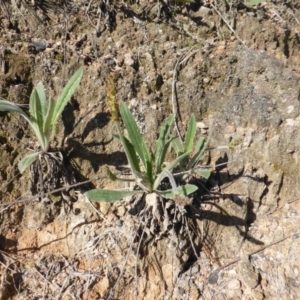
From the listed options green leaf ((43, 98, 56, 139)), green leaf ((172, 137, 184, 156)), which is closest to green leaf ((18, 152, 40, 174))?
green leaf ((43, 98, 56, 139))

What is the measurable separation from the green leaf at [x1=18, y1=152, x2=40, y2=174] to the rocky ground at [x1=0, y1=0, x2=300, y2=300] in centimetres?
17

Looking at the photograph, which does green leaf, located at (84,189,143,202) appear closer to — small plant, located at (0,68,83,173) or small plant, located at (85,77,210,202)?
small plant, located at (85,77,210,202)

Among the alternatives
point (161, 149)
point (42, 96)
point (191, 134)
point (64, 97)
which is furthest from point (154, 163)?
point (42, 96)

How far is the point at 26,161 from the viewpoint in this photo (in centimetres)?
183

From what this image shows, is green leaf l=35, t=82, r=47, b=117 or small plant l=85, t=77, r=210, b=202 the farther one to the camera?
green leaf l=35, t=82, r=47, b=117

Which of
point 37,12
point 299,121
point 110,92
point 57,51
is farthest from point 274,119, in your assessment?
point 37,12

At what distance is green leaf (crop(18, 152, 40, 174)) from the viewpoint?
1.80 m

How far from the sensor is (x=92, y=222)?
2.00 metres

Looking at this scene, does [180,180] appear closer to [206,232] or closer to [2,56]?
[206,232]

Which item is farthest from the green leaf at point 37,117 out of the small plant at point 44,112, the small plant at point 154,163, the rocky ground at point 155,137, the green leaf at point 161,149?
the green leaf at point 161,149

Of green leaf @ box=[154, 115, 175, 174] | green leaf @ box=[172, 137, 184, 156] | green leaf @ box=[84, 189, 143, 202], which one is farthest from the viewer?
green leaf @ box=[172, 137, 184, 156]

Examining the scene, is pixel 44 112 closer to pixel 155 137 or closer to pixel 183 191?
pixel 155 137

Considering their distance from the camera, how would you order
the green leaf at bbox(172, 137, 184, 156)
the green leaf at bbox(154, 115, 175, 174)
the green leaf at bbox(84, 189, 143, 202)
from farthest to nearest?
the green leaf at bbox(172, 137, 184, 156) < the green leaf at bbox(154, 115, 175, 174) < the green leaf at bbox(84, 189, 143, 202)

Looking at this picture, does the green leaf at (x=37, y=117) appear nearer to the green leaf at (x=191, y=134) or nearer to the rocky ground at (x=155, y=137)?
the rocky ground at (x=155, y=137)
